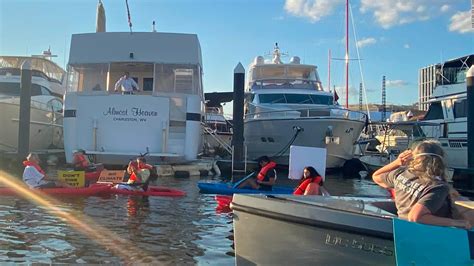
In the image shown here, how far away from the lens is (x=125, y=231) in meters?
8.68

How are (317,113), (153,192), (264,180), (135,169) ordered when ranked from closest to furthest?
(264,180)
(153,192)
(135,169)
(317,113)

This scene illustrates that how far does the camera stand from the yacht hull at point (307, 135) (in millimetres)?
20125

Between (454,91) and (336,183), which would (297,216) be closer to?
(336,183)

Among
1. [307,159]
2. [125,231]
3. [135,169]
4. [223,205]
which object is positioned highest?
[307,159]

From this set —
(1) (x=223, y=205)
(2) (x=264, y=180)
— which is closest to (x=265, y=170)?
(2) (x=264, y=180)

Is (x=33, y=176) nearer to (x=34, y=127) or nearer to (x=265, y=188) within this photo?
(x=265, y=188)

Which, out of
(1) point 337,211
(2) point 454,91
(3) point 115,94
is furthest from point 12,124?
(1) point 337,211

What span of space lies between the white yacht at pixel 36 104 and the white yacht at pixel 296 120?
30.5 ft

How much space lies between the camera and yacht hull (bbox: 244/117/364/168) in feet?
66.0

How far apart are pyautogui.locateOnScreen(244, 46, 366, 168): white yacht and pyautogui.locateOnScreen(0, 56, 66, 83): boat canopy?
41.7 ft

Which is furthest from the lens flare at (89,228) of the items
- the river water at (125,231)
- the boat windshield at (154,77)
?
the boat windshield at (154,77)

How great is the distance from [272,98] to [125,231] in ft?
49.2

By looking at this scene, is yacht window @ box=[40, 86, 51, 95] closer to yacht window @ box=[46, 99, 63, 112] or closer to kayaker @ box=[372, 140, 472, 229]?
yacht window @ box=[46, 99, 63, 112]

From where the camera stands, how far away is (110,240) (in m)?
7.91
